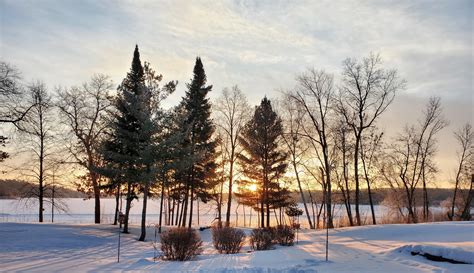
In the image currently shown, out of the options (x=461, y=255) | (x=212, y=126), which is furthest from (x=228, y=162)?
(x=461, y=255)

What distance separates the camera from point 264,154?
111 ft

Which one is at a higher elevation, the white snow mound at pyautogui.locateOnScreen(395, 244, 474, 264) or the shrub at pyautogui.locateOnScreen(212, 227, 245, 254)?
the white snow mound at pyautogui.locateOnScreen(395, 244, 474, 264)

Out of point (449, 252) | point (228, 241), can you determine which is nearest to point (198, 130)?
point (228, 241)

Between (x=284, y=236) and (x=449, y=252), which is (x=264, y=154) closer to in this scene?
(x=284, y=236)

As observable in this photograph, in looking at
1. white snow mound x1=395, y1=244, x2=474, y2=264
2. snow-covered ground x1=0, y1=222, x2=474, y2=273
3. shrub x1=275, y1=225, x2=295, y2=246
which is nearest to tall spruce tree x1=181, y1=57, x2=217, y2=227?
snow-covered ground x1=0, y1=222, x2=474, y2=273

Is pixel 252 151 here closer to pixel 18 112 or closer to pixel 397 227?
pixel 397 227

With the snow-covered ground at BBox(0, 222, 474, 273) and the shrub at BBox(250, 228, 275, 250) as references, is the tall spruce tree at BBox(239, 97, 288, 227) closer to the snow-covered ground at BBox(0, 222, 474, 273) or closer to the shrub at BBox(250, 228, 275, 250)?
the shrub at BBox(250, 228, 275, 250)

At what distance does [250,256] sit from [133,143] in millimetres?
13080

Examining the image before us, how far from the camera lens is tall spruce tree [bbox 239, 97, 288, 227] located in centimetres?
3331

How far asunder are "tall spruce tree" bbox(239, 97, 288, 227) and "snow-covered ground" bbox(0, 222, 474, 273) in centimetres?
1379

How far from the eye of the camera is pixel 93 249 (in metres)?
18.0

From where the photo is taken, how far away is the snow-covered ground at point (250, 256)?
1117 cm

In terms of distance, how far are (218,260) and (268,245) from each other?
4701mm

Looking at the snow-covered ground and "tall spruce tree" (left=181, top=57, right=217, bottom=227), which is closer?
the snow-covered ground
